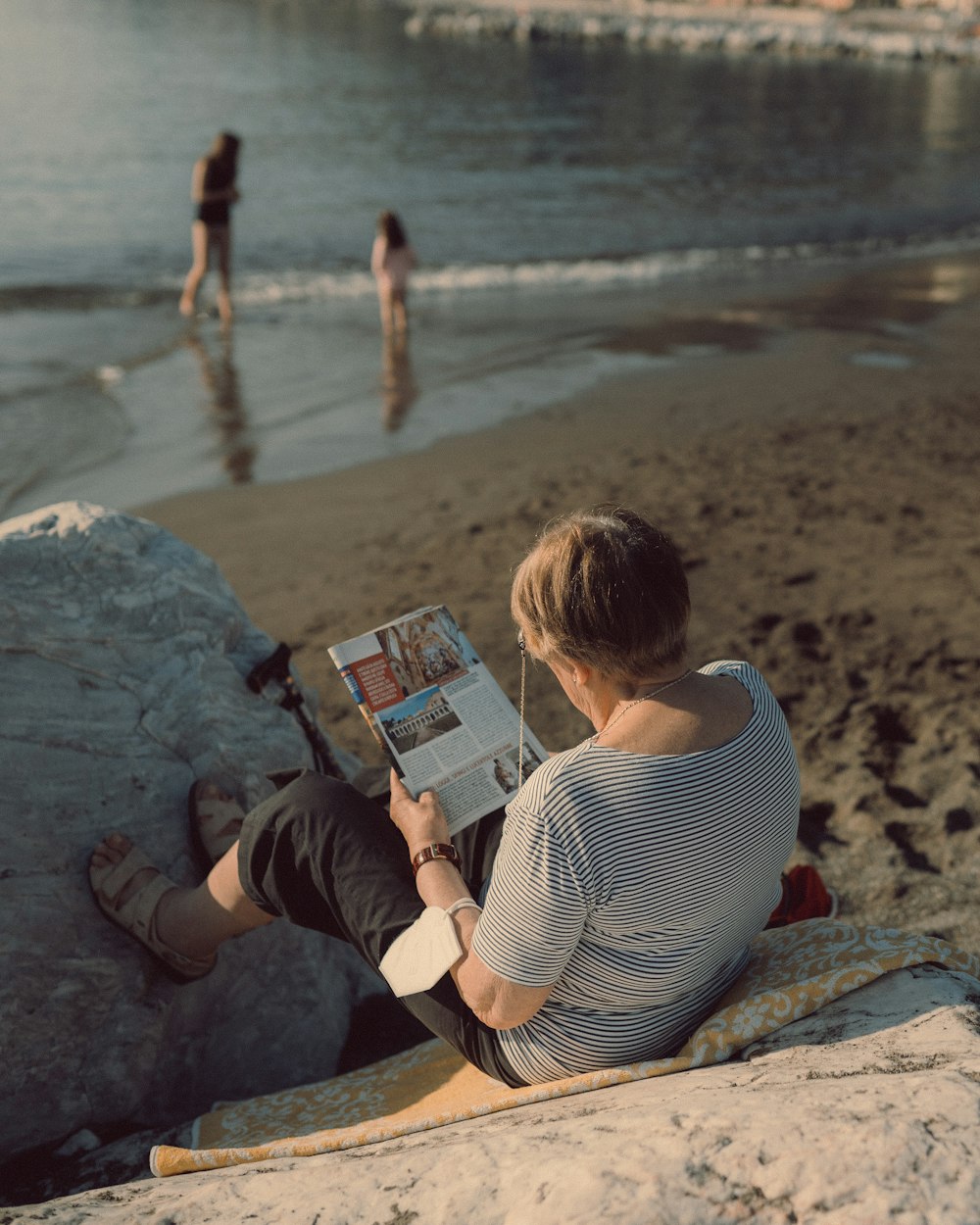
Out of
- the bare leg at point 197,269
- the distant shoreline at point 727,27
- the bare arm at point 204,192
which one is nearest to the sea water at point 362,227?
the bare leg at point 197,269

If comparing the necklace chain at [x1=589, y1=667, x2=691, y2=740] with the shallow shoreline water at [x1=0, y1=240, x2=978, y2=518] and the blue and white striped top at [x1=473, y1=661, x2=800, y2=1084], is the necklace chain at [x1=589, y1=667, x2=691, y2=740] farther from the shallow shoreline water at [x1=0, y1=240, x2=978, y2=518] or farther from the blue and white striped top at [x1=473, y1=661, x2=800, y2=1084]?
the shallow shoreline water at [x1=0, y1=240, x2=978, y2=518]

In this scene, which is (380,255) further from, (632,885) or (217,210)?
(632,885)

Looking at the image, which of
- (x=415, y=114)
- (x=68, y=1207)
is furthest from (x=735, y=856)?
(x=415, y=114)

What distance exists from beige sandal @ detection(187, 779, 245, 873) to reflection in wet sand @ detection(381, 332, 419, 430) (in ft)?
19.2

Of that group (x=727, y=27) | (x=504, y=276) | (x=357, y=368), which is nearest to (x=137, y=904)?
(x=357, y=368)

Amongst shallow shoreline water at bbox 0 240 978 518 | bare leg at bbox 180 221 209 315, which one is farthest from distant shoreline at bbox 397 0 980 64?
bare leg at bbox 180 221 209 315

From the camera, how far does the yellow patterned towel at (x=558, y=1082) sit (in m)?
2.10

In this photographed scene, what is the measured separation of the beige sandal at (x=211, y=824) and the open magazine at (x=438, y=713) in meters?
→ 0.62

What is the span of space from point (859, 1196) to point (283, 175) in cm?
2318

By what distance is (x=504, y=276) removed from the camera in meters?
14.9

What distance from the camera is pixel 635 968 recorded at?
80.0 inches

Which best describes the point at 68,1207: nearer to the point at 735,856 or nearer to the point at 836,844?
the point at 735,856

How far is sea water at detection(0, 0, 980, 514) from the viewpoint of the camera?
888cm

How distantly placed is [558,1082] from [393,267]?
32.9ft
